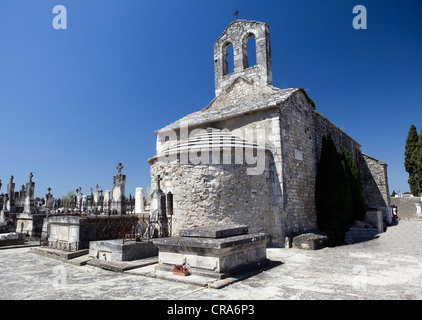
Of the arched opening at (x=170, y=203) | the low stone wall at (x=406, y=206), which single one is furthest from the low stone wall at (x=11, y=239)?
the low stone wall at (x=406, y=206)

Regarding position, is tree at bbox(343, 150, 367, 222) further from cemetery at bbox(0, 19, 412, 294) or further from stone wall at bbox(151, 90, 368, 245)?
stone wall at bbox(151, 90, 368, 245)

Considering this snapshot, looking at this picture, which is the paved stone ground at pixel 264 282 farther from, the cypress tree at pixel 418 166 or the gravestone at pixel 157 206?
the cypress tree at pixel 418 166

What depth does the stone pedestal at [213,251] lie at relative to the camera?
16.4 feet

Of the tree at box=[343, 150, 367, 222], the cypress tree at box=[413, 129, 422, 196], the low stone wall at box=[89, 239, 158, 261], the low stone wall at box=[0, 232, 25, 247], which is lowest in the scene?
the low stone wall at box=[0, 232, 25, 247]

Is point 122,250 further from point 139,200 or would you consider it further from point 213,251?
point 139,200

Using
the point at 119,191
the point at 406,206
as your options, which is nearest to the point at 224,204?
the point at 119,191

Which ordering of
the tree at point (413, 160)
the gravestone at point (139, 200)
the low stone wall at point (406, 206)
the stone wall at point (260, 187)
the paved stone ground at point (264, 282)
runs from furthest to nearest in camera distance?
the tree at point (413, 160) < the low stone wall at point (406, 206) < the gravestone at point (139, 200) < the stone wall at point (260, 187) < the paved stone ground at point (264, 282)

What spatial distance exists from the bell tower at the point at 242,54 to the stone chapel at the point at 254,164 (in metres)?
0.05

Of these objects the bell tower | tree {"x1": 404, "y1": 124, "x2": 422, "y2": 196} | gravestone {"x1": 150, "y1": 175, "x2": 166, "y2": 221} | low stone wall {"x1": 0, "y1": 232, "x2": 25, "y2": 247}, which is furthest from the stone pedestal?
tree {"x1": 404, "y1": 124, "x2": 422, "y2": 196}

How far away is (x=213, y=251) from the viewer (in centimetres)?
501

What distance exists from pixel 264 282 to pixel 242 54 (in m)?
11.5

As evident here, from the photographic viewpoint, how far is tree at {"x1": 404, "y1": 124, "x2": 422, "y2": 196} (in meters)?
25.2

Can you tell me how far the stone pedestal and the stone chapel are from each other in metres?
3.03
